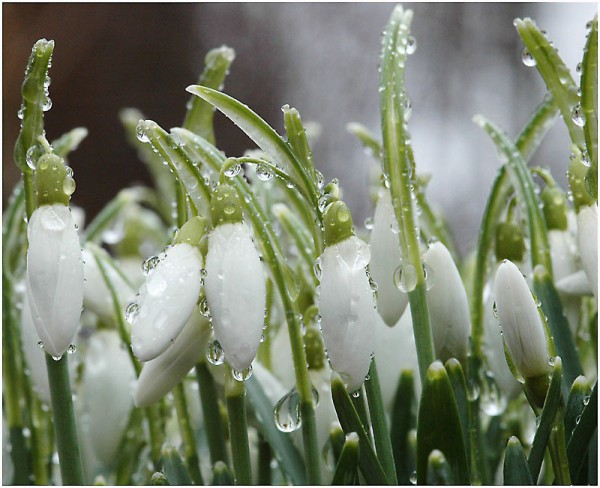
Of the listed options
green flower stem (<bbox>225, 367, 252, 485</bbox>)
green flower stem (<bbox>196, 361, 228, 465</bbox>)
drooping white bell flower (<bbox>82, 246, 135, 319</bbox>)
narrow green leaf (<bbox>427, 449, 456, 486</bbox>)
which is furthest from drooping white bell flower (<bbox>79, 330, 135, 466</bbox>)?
narrow green leaf (<bbox>427, 449, 456, 486</bbox>)

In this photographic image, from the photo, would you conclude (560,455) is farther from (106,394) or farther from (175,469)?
(106,394)

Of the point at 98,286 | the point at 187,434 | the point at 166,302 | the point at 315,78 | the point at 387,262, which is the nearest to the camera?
the point at 166,302

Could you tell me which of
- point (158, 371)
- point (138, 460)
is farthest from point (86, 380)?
point (158, 371)

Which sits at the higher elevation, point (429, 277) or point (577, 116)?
point (577, 116)

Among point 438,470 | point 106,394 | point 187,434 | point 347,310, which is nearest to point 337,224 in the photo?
point 347,310

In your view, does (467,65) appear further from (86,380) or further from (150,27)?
(86,380)

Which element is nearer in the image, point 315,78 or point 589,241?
point 589,241

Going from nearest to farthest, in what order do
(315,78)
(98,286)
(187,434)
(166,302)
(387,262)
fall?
(166,302) < (387,262) < (187,434) < (98,286) < (315,78)
